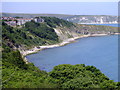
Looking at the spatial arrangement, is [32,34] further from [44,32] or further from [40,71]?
[40,71]

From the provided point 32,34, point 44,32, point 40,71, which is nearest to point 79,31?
point 44,32

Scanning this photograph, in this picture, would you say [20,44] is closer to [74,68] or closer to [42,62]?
[42,62]

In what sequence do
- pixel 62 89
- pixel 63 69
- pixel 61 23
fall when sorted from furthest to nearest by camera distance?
pixel 61 23 → pixel 63 69 → pixel 62 89

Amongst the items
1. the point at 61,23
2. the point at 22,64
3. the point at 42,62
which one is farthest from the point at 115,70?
the point at 61,23

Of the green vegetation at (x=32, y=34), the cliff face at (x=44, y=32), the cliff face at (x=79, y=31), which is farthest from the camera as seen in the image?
the cliff face at (x=79, y=31)

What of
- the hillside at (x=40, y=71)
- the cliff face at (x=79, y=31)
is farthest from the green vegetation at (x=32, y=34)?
the cliff face at (x=79, y=31)

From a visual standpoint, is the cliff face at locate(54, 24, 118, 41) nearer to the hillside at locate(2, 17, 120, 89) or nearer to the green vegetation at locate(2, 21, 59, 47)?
the hillside at locate(2, 17, 120, 89)

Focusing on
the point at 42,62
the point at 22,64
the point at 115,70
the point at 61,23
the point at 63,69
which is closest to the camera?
the point at 63,69

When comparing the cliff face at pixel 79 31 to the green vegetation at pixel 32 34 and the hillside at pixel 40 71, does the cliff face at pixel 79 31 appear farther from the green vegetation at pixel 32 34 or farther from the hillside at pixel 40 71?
the green vegetation at pixel 32 34
